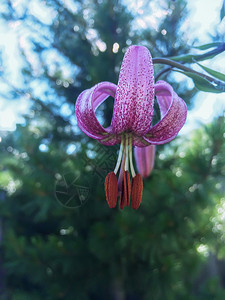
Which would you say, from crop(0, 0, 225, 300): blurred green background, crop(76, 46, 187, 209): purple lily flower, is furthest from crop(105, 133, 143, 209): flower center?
crop(0, 0, 225, 300): blurred green background

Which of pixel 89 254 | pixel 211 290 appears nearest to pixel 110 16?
pixel 89 254

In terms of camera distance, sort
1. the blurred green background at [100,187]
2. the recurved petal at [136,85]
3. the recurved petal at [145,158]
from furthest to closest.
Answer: the blurred green background at [100,187]
the recurved petal at [145,158]
the recurved petal at [136,85]

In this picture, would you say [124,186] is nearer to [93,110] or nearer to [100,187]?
[93,110]

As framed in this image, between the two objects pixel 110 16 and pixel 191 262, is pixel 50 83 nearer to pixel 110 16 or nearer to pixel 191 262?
pixel 110 16

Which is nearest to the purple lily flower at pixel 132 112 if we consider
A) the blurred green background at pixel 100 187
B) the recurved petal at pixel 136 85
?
the recurved petal at pixel 136 85

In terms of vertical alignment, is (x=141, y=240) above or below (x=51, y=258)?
above

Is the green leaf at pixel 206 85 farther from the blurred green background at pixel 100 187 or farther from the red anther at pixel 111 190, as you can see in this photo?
the blurred green background at pixel 100 187
